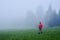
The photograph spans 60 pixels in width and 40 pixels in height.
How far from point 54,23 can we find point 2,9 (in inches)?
31.1

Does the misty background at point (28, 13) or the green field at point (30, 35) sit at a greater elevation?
the misty background at point (28, 13)

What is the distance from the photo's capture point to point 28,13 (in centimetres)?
165

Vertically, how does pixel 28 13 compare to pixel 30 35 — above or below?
above

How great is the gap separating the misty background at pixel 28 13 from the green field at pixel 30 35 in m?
0.07

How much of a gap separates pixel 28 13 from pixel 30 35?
322mm

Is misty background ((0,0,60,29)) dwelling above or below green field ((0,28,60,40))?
above

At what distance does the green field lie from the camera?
1.59 meters

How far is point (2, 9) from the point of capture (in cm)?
160

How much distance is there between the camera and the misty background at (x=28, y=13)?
161cm

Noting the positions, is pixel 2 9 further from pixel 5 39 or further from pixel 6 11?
pixel 5 39

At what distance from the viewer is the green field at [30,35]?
1.59 meters

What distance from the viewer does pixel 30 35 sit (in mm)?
1611

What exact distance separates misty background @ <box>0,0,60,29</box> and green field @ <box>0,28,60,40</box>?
7 centimetres

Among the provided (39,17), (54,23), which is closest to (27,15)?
(39,17)
